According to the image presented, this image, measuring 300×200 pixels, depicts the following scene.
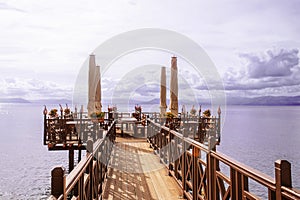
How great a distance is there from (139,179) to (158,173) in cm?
62

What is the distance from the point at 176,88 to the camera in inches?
480

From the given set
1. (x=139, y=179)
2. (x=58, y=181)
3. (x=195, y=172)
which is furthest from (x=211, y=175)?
(x=139, y=179)

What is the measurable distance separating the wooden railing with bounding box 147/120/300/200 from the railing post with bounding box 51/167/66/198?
1.36 meters

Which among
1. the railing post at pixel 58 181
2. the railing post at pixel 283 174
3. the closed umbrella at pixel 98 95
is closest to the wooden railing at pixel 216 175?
the railing post at pixel 283 174

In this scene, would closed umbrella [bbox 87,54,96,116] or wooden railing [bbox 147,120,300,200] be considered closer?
wooden railing [bbox 147,120,300,200]

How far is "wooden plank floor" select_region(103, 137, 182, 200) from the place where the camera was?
455cm

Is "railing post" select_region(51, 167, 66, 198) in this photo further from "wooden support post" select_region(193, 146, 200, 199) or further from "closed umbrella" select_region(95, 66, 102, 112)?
"closed umbrella" select_region(95, 66, 102, 112)

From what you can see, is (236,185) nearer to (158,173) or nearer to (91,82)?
(158,173)

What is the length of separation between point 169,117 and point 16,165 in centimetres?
1379

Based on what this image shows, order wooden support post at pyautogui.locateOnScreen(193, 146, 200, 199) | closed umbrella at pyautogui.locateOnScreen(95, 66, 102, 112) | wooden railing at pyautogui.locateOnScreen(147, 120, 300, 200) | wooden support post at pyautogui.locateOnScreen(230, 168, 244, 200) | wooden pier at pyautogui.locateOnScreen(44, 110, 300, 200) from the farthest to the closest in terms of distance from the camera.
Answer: closed umbrella at pyautogui.locateOnScreen(95, 66, 102, 112) → wooden support post at pyautogui.locateOnScreen(193, 146, 200, 199) → wooden support post at pyautogui.locateOnScreen(230, 168, 244, 200) → wooden pier at pyautogui.locateOnScreen(44, 110, 300, 200) → wooden railing at pyautogui.locateOnScreen(147, 120, 300, 200)

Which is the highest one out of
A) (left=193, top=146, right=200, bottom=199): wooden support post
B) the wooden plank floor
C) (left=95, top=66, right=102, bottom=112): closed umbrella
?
(left=95, top=66, right=102, bottom=112): closed umbrella

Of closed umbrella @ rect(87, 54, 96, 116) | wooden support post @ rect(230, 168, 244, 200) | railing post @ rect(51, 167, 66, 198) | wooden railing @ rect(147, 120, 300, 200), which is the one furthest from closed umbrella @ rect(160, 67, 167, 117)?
railing post @ rect(51, 167, 66, 198)

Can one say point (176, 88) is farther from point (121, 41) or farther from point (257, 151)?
point (257, 151)

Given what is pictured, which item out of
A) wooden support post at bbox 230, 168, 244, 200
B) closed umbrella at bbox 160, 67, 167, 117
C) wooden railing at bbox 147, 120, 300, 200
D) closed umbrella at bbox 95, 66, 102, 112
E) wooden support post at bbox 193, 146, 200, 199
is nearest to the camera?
wooden railing at bbox 147, 120, 300, 200
